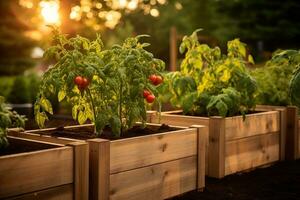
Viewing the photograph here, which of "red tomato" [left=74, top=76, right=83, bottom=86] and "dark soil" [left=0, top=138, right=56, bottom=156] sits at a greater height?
"red tomato" [left=74, top=76, right=83, bottom=86]

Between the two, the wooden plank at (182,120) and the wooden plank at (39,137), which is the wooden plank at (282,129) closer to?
the wooden plank at (182,120)

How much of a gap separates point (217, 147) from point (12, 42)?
11373mm

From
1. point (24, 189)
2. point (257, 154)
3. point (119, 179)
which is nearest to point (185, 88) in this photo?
point (257, 154)

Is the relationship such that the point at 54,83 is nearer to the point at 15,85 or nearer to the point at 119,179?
the point at 119,179

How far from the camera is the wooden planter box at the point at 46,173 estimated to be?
2656 mm

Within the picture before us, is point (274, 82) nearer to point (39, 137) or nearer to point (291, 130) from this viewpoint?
point (291, 130)

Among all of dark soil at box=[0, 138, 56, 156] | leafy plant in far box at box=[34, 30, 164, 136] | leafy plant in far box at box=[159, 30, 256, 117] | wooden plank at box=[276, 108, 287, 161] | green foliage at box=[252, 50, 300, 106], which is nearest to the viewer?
dark soil at box=[0, 138, 56, 156]

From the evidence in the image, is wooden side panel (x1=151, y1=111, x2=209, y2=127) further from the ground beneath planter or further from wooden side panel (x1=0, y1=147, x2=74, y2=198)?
wooden side panel (x1=0, y1=147, x2=74, y2=198)

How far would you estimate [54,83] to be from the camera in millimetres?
3322

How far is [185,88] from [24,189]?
2380mm

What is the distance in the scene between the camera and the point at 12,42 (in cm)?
1452

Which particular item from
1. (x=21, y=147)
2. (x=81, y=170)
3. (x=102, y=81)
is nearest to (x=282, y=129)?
(x=102, y=81)

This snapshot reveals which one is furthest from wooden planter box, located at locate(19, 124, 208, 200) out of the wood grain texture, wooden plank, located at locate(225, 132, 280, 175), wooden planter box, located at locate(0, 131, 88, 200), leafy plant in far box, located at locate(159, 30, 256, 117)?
leafy plant in far box, located at locate(159, 30, 256, 117)

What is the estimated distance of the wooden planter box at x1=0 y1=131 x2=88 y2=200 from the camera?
266cm
